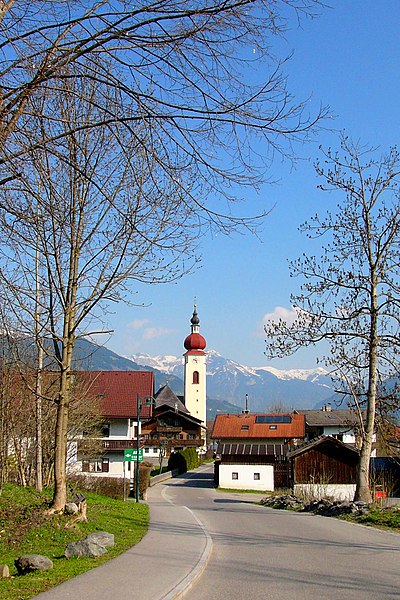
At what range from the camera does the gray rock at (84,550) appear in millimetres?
11312

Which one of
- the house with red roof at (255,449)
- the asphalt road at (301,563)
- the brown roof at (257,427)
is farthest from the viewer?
the brown roof at (257,427)

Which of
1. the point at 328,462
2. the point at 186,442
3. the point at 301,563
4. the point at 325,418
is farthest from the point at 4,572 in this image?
the point at 186,442

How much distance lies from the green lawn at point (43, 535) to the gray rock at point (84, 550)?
14cm

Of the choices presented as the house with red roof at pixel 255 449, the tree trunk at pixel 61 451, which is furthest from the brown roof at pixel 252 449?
the tree trunk at pixel 61 451

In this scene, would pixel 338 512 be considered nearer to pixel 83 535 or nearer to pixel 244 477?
pixel 83 535

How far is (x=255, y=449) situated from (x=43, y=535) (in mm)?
44743

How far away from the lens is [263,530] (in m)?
17.4

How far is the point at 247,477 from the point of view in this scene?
54906 mm

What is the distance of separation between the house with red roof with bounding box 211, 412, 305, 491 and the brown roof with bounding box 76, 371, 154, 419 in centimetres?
761

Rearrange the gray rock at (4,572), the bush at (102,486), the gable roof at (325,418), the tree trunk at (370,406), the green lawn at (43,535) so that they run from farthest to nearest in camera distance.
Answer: the gable roof at (325,418) → the bush at (102,486) → the tree trunk at (370,406) → the gray rock at (4,572) → the green lawn at (43,535)

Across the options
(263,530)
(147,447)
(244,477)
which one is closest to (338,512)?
(263,530)

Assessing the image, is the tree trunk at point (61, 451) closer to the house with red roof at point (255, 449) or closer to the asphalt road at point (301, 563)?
the asphalt road at point (301, 563)

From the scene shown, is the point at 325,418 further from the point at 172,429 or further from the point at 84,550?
the point at 84,550

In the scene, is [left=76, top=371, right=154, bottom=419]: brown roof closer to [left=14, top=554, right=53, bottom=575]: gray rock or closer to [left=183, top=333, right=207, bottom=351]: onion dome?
[left=14, top=554, right=53, bottom=575]: gray rock
